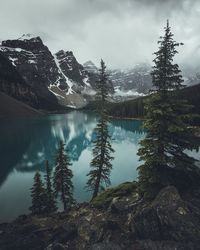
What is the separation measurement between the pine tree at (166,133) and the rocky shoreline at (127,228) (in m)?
1.36

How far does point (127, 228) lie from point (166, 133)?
7.69m

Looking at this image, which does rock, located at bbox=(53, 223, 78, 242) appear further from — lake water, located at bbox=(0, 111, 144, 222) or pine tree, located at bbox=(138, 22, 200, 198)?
lake water, located at bbox=(0, 111, 144, 222)

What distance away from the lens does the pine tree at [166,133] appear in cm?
1912

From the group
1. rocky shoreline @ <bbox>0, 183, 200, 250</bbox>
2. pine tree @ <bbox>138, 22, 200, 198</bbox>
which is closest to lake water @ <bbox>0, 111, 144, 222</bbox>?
pine tree @ <bbox>138, 22, 200, 198</bbox>

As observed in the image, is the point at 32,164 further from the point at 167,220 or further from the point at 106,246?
the point at 167,220

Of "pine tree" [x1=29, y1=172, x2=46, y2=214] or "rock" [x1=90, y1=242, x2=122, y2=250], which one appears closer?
"rock" [x1=90, y1=242, x2=122, y2=250]

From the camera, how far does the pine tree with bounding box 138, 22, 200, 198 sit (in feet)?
62.7

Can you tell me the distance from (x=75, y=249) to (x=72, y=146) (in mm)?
77411

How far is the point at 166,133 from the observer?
19672mm

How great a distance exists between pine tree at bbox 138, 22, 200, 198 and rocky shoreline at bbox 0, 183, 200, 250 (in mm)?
1360

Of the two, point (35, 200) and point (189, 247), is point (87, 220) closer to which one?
point (189, 247)

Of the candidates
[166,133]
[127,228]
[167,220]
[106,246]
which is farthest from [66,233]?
[166,133]

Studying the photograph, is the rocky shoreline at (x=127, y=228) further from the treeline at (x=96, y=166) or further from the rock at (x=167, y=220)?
the treeline at (x=96, y=166)

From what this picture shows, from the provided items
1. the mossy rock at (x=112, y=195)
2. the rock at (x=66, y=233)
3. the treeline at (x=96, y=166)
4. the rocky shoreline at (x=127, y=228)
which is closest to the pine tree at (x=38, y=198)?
the treeline at (x=96, y=166)
